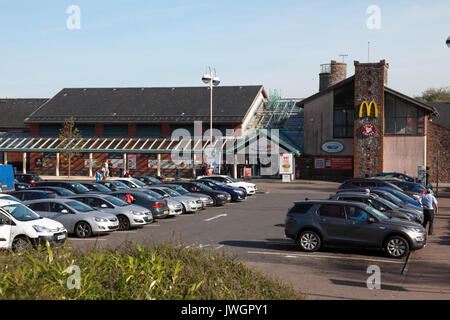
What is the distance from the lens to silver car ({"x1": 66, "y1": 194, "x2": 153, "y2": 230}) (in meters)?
20.7

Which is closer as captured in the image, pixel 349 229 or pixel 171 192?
pixel 349 229

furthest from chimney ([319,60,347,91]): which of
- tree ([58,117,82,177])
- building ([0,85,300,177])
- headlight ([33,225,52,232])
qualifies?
headlight ([33,225,52,232])

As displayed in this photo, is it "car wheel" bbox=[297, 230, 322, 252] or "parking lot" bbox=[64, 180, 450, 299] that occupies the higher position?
"car wheel" bbox=[297, 230, 322, 252]

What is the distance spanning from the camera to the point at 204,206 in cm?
2817

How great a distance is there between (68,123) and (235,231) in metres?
42.8

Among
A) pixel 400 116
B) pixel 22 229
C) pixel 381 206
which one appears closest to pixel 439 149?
pixel 400 116

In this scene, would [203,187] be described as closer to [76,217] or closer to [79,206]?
[79,206]

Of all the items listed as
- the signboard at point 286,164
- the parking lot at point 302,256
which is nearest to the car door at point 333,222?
the parking lot at point 302,256

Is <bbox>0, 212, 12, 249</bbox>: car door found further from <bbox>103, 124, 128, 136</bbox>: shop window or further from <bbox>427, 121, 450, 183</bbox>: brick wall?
<bbox>103, 124, 128, 136</bbox>: shop window

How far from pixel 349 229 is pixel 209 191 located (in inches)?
582

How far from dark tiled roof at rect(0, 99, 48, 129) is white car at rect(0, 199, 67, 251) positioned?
53162 millimetres

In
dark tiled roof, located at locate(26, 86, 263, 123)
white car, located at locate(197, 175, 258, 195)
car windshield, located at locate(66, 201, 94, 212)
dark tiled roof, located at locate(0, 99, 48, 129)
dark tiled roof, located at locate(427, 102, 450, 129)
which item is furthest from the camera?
dark tiled roof, located at locate(0, 99, 48, 129)

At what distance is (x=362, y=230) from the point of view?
1552cm
